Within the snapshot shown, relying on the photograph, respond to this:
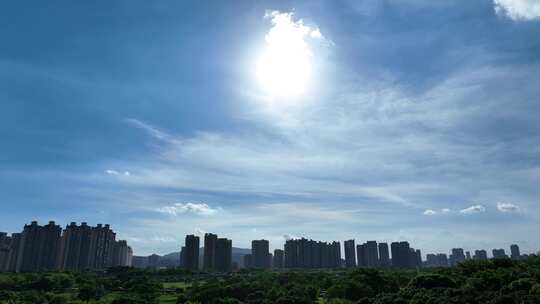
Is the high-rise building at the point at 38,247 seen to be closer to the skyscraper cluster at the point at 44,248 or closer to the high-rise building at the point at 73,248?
the skyscraper cluster at the point at 44,248

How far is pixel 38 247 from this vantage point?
186 metres

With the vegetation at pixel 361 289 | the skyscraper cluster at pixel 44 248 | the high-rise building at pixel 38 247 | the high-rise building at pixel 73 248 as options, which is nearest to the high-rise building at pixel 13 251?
the skyscraper cluster at pixel 44 248

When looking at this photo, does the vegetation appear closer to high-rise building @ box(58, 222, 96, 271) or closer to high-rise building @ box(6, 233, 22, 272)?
high-rise building @ box(58, 222, 96, 271)

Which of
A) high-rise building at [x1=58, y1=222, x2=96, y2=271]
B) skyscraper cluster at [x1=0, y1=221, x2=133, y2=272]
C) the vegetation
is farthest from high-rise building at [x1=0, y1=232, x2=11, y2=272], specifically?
the vegetation

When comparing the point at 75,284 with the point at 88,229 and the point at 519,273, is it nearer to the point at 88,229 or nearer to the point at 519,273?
the point at 88,229

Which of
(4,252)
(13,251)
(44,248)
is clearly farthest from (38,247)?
(13,251)

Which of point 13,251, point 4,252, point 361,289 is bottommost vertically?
point 361,289

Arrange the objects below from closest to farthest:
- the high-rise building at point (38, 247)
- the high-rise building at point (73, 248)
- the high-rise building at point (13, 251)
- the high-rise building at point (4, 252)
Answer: the high-rise building at point (4, 252) < the high-rise building at point (38, 247) < the high-rise building at point (13, 251) < the high-rise building at point (73, 248)

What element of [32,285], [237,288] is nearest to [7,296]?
[32,285]

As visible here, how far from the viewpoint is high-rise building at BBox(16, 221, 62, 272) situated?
18338cm

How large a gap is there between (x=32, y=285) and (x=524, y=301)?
4471 inches

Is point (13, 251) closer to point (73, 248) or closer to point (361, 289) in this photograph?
point (73, 248)

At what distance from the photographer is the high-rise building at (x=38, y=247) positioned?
183 meters

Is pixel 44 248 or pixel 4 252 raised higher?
pixel 44 248
